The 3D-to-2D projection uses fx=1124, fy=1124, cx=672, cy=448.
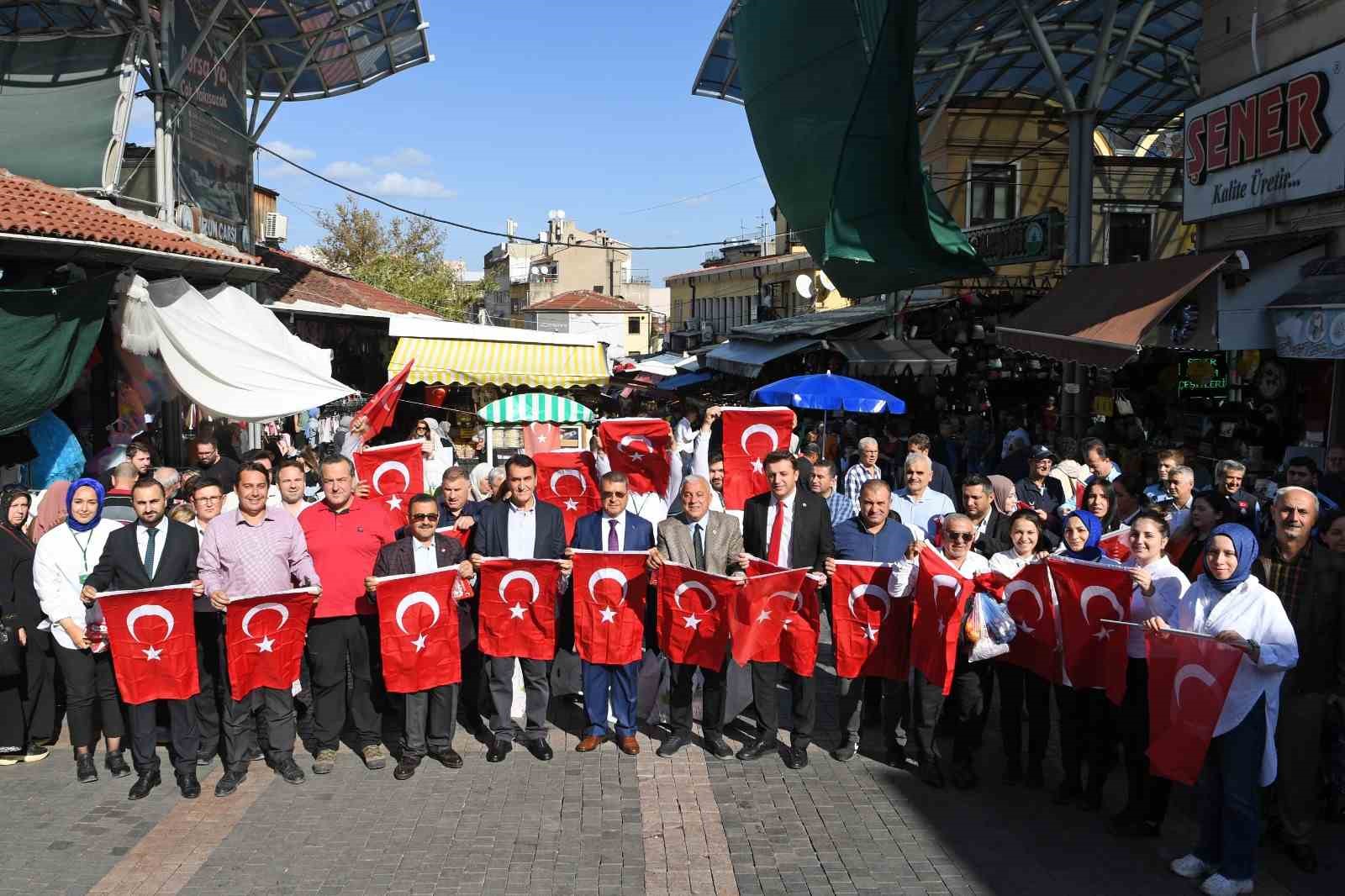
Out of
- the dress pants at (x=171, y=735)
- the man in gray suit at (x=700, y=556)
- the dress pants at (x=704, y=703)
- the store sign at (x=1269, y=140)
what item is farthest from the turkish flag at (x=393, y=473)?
the store sign at (x=1269, y=140)

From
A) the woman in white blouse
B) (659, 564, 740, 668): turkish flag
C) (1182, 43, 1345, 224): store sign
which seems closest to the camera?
the woman in white blouse

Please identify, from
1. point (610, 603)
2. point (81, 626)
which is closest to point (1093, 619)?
point (610, 603)

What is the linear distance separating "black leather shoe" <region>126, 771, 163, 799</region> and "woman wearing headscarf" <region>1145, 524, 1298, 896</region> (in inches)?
229

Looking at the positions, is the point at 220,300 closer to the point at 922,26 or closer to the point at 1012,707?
the point at 1012,707

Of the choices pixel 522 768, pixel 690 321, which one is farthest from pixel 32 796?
pixel 690 321

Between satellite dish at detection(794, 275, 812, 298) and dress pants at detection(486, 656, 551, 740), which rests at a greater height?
satellite dish at detection(794, 275, 812, 298)

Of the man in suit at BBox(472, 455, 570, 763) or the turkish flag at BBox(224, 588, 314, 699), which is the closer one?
the turkish flag at BBox(224, 588, 314, 699)

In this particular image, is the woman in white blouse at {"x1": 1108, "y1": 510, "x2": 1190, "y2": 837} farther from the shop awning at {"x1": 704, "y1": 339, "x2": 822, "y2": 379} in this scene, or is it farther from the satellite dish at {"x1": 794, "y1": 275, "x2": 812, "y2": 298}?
the satellite dish at {"x1": 794, "y1": 275, "x2": 812, "y2": 298}

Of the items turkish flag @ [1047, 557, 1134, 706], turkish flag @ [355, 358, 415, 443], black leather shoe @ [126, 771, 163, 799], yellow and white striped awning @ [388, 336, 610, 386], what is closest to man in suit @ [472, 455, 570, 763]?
black leather shoe @ [126, 771, 163, 799]

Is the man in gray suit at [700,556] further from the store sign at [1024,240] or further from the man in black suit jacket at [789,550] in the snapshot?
the store sign at [1024,240]

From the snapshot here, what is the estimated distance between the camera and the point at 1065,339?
43.6 feet

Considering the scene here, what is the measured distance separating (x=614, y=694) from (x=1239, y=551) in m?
3.98

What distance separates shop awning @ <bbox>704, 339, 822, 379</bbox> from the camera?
844 inches

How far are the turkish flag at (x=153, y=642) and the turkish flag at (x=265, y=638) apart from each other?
0.24 metres
